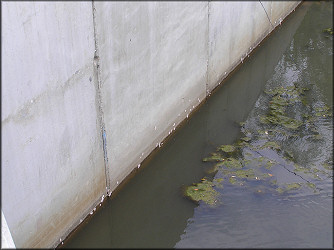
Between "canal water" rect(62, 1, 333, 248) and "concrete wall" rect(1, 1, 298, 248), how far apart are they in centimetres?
34

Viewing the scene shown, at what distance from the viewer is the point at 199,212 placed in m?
6.00

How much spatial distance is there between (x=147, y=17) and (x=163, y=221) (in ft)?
8.71

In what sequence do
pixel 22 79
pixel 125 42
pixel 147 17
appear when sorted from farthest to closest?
pixel 147 17 → pixel 125 42 → pixel 22 79

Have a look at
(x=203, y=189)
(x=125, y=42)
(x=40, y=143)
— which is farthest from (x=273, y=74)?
(x=40, y=143)

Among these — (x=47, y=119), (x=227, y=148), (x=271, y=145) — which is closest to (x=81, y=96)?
(x=47, y=119)

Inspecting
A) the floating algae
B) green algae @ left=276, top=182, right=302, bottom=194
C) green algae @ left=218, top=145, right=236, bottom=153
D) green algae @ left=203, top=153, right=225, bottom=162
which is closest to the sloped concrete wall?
the floating algae

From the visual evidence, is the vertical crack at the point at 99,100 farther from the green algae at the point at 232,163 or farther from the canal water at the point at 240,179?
the green algae at the point at 232,163

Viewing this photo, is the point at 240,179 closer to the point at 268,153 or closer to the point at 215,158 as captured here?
the point at 215,158

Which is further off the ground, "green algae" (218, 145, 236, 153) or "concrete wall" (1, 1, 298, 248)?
"concrete wall" (1, 1, 298, 248)

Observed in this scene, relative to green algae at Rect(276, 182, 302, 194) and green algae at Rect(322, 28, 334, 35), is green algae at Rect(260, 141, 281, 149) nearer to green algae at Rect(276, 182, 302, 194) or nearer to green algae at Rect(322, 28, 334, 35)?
green algae at Rect(276, 182, 302, 194)

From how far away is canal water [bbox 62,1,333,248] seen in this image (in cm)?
568

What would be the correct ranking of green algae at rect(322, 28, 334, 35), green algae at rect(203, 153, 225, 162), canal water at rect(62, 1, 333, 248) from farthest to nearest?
1. green algae at rect(322, 28, 334, 35)
2. green algae at rect(203, 153, 225, 162)
3. canal water at rect(62, 1, 333, 248)

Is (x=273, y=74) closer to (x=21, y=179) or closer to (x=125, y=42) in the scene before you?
(x=125, y=42)

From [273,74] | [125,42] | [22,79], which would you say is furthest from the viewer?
[273,74]
